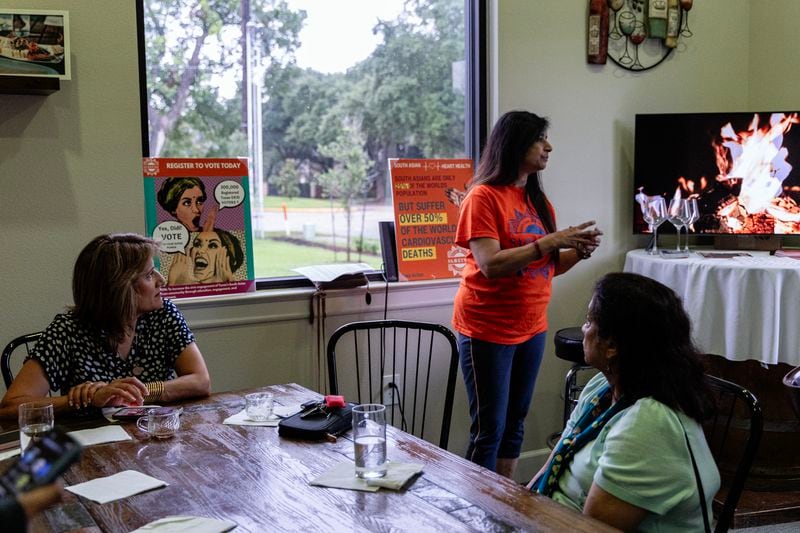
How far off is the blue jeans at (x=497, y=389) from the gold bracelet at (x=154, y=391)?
1125 mm

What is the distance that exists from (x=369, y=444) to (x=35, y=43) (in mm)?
1807

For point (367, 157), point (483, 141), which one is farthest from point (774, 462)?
point (367, 157)

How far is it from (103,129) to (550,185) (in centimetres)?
192

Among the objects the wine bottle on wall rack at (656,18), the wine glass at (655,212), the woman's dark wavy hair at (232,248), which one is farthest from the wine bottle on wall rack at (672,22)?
the woman's dark wavy hair at (232,248)

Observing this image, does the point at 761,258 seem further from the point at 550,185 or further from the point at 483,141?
the point at 483,141

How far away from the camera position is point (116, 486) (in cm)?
150

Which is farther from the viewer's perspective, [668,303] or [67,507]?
[668,303]

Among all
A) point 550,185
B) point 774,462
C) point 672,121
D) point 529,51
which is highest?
point 529,51

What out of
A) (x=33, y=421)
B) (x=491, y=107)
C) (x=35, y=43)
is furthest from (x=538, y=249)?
(x=35, y=43)

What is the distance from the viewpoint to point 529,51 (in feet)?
11.5

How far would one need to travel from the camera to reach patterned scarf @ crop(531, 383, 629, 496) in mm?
1561

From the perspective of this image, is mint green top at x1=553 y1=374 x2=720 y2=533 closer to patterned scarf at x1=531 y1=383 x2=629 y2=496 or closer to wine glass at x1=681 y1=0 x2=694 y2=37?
patterned scarf at x1=531 y1=383 x2=629 y2=496

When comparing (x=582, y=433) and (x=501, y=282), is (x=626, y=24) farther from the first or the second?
(x=582, y=433)

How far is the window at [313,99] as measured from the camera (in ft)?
9.83
